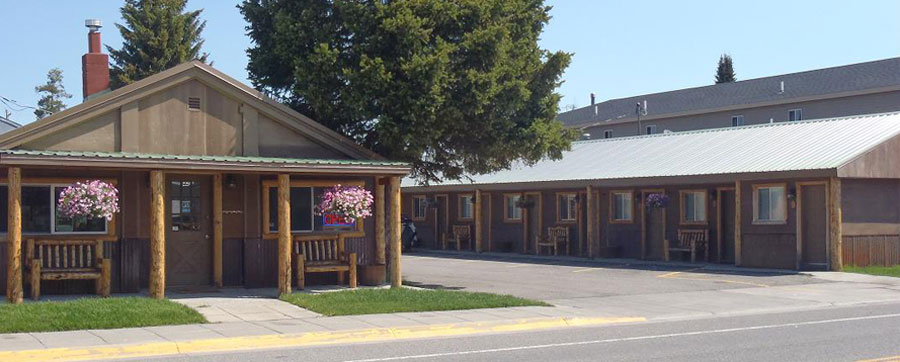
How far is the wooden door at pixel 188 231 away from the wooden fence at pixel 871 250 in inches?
613

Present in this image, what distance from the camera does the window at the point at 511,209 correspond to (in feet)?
118

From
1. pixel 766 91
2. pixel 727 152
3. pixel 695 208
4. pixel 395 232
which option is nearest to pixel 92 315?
pixel 395 232

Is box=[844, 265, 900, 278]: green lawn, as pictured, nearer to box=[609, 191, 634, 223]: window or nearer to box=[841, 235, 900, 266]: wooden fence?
box=[841, 235, 900, 266]: wooden fence

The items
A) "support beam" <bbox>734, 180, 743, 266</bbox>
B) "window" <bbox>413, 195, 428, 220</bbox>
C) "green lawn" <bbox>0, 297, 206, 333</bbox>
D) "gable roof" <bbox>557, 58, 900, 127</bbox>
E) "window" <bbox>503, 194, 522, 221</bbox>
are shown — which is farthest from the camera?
"gable roof" <bbox>557, 58, 900, 127</bbox>

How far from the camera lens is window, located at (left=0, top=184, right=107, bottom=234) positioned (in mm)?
17875

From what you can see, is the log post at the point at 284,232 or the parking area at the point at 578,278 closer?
the log post at the point at 284,232

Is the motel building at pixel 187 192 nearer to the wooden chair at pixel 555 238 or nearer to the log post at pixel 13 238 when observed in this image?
the log post at pixel 13 238

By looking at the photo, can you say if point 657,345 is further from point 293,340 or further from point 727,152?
point 727,152

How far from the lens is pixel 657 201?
1177 inches

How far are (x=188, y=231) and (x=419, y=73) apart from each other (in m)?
5.43

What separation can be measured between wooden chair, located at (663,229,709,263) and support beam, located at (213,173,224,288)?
14.7 meters

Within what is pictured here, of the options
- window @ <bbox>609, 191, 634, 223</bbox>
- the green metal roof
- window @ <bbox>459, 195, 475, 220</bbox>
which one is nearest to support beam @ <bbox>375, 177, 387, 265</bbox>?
the green metal roof

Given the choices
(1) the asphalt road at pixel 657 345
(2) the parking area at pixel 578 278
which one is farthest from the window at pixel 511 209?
(1) the asphalt road at pixel 657 345

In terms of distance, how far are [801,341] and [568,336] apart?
10.1ft
